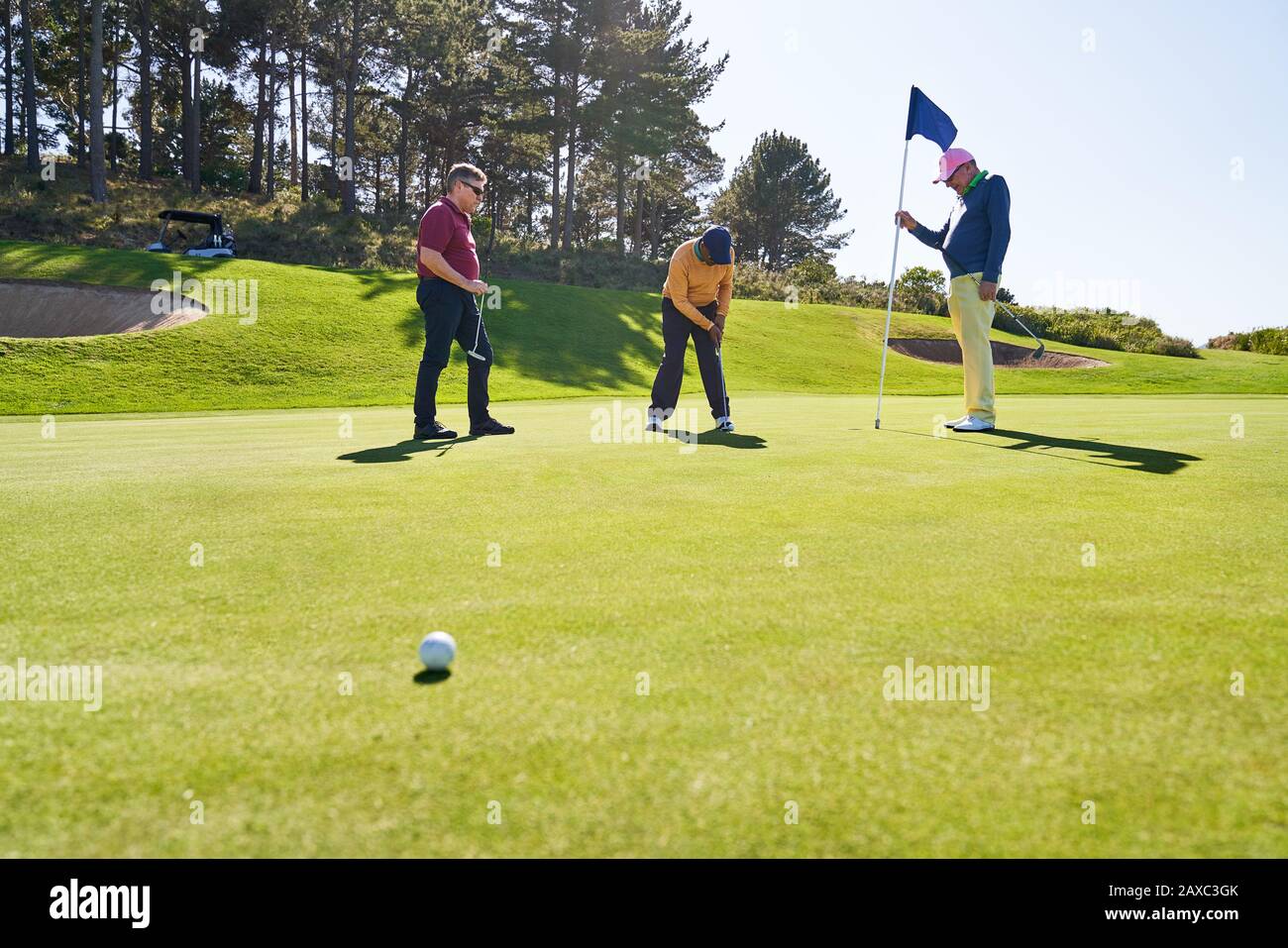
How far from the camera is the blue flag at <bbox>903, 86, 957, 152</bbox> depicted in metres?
9.66

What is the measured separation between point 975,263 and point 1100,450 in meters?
2.90

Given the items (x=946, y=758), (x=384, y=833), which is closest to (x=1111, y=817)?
(x=946, y=758)

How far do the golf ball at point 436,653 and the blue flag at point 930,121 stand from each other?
368 inches

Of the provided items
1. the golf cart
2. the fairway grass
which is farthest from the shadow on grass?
the golf cart

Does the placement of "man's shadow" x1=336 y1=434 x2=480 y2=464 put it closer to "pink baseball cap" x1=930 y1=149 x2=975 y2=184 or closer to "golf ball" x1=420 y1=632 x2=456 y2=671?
"golf ball" x1=420 y1=632 x2=456 y2=671

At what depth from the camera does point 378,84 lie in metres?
48.5

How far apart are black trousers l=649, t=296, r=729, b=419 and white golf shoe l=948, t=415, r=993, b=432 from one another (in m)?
2.38

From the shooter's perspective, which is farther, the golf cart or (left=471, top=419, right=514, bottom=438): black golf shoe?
the golf cart

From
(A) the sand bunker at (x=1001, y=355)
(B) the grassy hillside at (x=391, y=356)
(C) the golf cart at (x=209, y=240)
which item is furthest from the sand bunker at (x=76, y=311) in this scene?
(A) the sand bunker at (x=1001, y=355)

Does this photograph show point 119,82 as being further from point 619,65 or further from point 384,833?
point 384,833

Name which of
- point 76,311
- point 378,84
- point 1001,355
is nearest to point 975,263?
point 76,311

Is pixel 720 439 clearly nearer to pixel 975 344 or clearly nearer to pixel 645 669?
pixel 975 344

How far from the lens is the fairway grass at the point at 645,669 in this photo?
1.52 m
